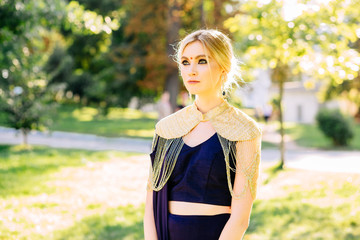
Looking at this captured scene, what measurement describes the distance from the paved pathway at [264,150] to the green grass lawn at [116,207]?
192 centimetres

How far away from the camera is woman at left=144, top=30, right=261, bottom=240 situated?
2129 mm

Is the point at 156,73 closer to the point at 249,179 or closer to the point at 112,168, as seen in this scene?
the point at 112,168

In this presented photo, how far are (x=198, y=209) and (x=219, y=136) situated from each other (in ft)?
1.23

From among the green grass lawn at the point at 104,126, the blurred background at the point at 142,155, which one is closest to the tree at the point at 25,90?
the blurred background at the point at 142,155

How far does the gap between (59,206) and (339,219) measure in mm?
4442

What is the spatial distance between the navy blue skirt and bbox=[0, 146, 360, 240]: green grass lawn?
3790 mm

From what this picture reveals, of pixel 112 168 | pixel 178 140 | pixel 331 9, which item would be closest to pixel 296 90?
pixel 112 168

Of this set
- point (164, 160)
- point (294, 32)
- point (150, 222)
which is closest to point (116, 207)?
point (294, 32)

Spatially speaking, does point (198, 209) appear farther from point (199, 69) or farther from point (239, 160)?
point (199, 69)

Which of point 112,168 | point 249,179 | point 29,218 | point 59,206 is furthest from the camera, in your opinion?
point 112,168

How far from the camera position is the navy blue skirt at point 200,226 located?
7.11 feet

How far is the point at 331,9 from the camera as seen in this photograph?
22.2 ft

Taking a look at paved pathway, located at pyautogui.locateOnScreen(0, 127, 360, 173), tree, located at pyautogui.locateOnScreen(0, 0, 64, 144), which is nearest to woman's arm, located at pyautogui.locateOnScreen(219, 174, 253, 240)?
paved pathway, located at pyautogui.locateOnScreen(0, 127, 360, 173)

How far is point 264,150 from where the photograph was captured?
17266 millimetres
